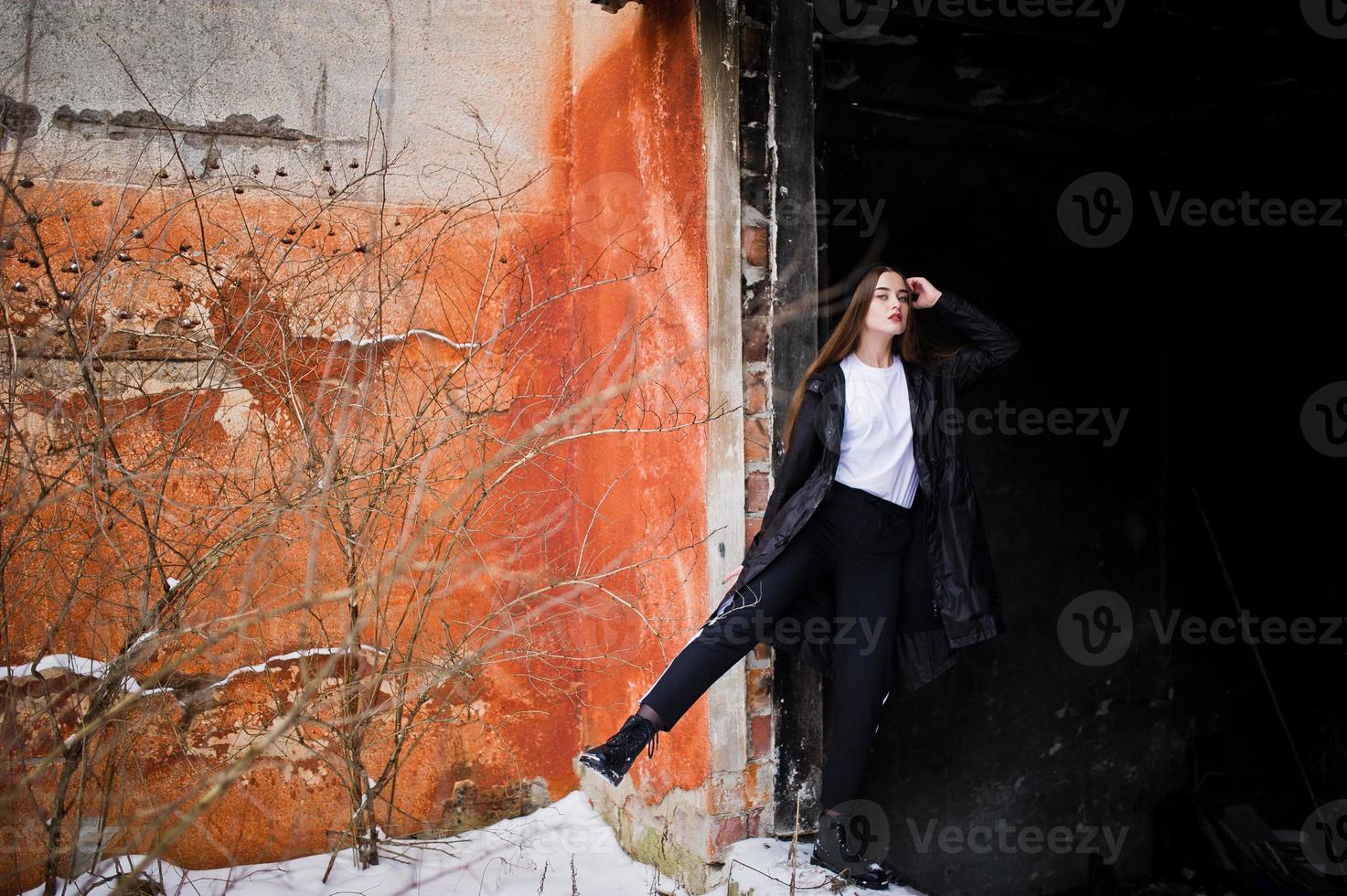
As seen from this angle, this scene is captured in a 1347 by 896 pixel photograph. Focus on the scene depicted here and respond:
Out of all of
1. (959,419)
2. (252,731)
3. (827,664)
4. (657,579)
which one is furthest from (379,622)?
(959,419)

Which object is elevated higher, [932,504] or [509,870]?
[932,504]

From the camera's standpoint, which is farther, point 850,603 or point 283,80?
point 283,80

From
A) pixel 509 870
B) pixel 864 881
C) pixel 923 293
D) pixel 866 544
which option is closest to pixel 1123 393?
pixel 923 293

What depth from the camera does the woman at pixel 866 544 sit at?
11.2 feet

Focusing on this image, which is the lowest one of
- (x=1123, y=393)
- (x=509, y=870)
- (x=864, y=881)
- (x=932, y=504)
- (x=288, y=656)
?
(x=509, y=870)

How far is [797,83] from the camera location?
374 cm

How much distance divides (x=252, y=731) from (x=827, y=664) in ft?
6.77

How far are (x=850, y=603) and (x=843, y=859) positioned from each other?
30.9 inches

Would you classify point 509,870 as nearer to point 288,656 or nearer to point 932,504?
point 288,656

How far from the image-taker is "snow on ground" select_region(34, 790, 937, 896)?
352 centimetres

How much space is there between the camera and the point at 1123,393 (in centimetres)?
533

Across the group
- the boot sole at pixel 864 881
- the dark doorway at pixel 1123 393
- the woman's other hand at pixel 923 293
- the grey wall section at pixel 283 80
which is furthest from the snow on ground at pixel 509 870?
the grey wall section at pixel 283 80

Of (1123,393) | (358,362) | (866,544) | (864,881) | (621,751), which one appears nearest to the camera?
(621,751)

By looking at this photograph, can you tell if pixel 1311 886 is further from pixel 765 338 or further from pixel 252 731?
pixel 252 731
